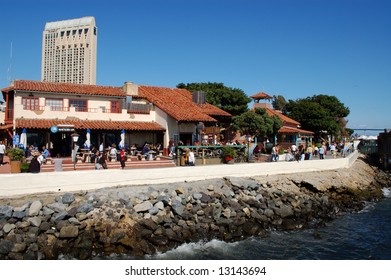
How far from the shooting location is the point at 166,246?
1605 centimetres

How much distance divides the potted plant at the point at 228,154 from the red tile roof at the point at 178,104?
4.74 meters

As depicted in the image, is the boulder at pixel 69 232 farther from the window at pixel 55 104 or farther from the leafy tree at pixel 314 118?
the leafy tree at pixel 314 118

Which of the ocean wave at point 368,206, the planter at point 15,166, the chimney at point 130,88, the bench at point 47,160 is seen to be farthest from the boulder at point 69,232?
the ocean wave at point 368,206

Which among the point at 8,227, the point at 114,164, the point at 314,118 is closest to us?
the point at 8,227

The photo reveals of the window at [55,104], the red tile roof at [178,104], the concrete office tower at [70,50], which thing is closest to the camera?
the window at [55,104]

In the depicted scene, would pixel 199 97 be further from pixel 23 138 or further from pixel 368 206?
pixel 368 206

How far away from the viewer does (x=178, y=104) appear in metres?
33.3

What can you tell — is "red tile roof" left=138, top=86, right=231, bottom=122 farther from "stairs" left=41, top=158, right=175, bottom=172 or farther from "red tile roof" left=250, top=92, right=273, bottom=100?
"red tile roof" left=250, top=92, right=273, bottom=100

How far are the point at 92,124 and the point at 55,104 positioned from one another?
348 centimetres

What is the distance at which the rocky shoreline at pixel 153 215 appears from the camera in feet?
49.1

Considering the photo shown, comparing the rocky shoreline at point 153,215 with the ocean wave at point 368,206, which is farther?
the ocean wave at point 368,206

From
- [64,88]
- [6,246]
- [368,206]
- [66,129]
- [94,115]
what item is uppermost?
[64,88]

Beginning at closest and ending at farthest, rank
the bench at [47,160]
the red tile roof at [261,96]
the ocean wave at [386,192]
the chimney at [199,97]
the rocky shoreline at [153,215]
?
1. the rocky shoreline at [153,215]
2. the bench at [47,160]
3. the ocean wave at [386,192]
4. the chimney at [199,97]
5. the red tile roof at [261,96]

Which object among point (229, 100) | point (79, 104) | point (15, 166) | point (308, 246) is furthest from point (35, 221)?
point (229, 100)
